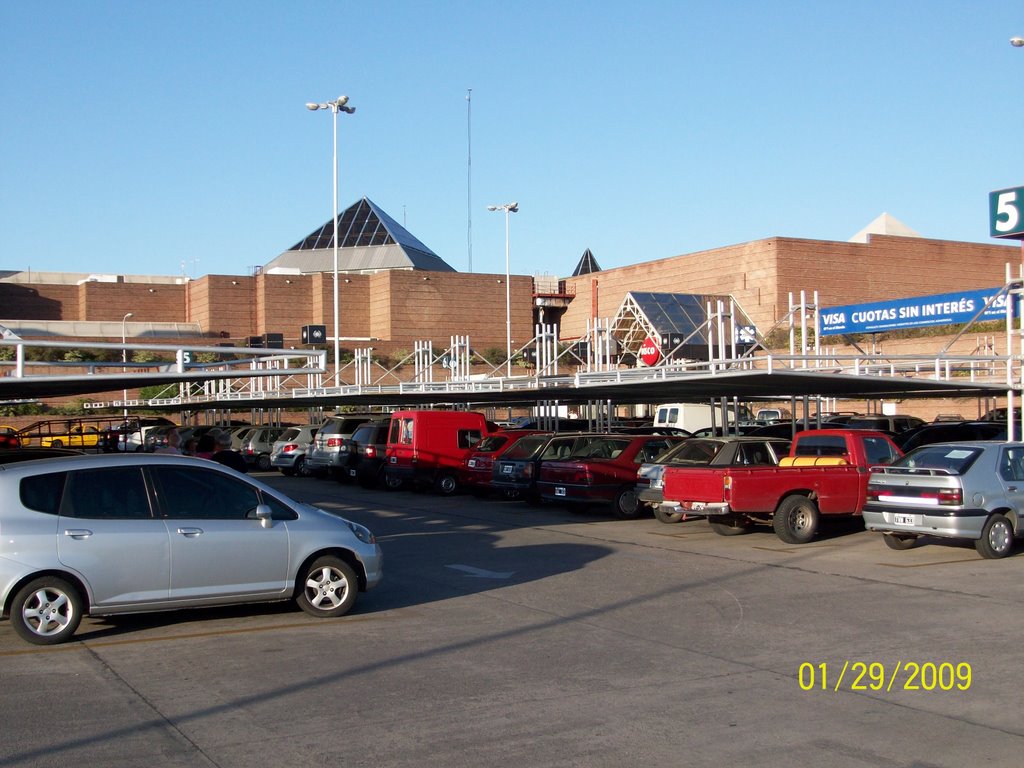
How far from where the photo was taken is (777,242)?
65312 mm

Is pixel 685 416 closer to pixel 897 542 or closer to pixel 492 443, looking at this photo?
pixel 492 443

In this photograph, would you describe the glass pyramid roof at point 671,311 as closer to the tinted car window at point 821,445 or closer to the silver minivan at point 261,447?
the silver minivan at point 261,447

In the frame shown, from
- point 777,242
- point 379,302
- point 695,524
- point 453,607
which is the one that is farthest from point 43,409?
point 453,607

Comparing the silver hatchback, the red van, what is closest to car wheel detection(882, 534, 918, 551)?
the silver hatchback

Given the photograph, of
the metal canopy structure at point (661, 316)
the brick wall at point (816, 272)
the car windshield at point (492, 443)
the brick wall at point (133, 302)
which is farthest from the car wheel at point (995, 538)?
the brick wall at point (133, 302)

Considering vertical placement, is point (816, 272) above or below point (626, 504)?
above

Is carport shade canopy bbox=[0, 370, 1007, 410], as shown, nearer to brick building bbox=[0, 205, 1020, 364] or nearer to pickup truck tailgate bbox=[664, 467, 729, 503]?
pickup truck tailgate bbox=[664, 467, 729, 503]

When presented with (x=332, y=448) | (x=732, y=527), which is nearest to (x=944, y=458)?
(x=732, y=527)

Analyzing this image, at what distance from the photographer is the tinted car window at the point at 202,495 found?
31.9ft

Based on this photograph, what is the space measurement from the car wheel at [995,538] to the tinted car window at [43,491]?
10.9 metres

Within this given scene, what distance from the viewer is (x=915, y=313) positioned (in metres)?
26.5

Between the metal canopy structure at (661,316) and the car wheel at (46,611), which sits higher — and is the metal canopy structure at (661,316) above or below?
above

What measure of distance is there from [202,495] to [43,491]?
134 cm
